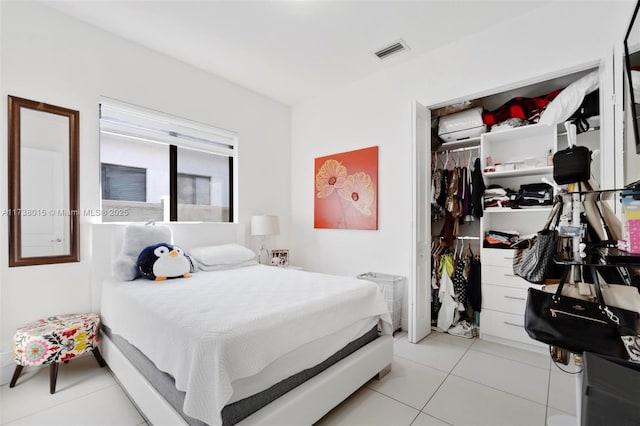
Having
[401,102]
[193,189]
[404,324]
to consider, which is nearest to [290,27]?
[401,102]

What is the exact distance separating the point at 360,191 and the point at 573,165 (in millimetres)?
2203

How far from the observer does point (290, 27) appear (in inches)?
100

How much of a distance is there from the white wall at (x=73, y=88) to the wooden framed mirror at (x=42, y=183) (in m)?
0.05

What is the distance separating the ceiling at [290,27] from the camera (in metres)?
2.29

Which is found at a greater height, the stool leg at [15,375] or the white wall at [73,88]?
the white wall at [73,88]

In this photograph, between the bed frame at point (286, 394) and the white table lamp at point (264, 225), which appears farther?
the white table lamp at point (264, 225)

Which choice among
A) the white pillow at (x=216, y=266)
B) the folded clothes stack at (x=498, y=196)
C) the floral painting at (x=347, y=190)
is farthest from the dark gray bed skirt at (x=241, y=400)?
the folded clothes stack at (x=498, y=196)

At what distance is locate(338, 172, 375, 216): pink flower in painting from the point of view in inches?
132

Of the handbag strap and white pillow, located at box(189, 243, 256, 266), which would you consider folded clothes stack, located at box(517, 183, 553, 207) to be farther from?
white pillow, located at box(189, 243, 256, 266)

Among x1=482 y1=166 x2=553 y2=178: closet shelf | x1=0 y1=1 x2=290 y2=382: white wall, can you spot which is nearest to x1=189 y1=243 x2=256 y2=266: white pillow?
x1=0 y1=1 x2=290 y2=382: white wall

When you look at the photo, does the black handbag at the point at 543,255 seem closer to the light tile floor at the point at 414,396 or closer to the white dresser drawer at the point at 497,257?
the light tile floor at the point at 414,396

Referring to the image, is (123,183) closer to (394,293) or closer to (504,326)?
(394,293)

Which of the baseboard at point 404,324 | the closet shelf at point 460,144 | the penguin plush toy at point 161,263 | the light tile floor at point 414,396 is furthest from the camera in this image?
the closet shelf at point 460,144

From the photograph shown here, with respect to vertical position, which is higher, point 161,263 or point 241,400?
point 161,263
